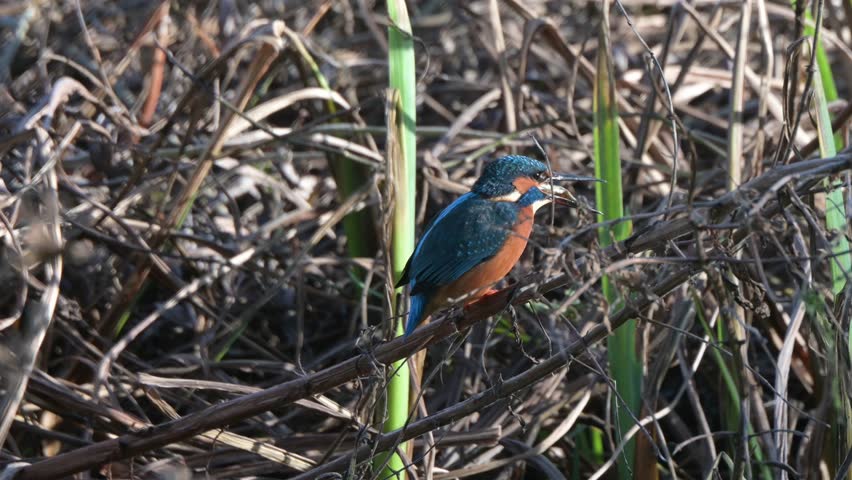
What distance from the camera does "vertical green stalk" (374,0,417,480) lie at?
2.30 meters

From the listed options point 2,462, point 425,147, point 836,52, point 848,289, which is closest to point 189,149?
point 425,147

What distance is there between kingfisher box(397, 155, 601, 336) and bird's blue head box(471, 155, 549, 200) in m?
0.04

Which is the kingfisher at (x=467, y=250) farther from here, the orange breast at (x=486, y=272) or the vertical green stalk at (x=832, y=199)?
the vertical green stalk at (x=832, y=199)

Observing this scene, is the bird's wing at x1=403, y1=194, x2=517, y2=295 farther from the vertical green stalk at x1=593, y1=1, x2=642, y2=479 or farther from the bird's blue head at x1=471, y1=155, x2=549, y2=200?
the vertical green stalk at x1=593, y1=1, x2=642, y2=479

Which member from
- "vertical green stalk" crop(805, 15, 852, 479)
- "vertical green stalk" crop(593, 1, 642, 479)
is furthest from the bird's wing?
"vertical green stalk" crop(805, 15, 852, 479)

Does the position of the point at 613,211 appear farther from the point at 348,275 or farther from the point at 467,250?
the point at 348,275

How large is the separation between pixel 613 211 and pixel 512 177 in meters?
0.30

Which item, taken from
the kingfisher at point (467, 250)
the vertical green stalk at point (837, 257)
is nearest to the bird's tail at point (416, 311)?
the kingfisher at point (467, 250)

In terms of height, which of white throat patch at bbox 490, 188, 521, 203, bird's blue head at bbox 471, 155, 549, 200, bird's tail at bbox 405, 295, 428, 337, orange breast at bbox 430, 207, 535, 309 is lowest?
bird's tail at bbox 405, 295, 428, 337

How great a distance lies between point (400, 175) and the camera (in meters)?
2.40

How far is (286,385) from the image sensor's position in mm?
2025

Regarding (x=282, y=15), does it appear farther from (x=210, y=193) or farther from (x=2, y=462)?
(x=2, y=462)

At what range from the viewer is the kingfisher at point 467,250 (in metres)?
2.38

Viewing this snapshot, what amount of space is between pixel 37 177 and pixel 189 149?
70 centimetres
